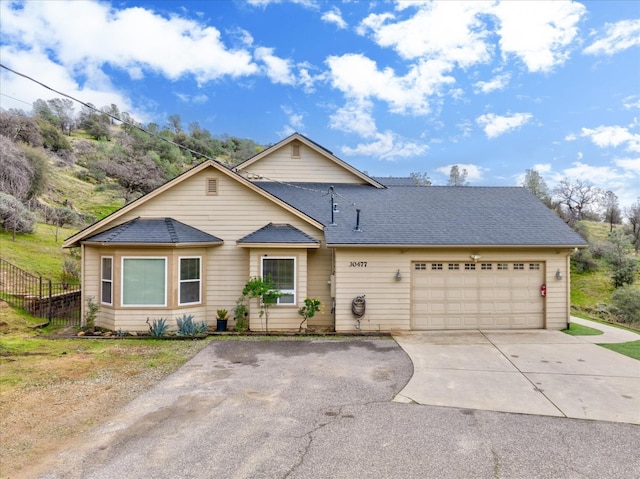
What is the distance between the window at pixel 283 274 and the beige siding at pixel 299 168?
19.6 feet

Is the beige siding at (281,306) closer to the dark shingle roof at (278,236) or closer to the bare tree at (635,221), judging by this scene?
the dark shingle roof at (278,236)

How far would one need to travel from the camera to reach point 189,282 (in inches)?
410

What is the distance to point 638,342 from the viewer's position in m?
9.38

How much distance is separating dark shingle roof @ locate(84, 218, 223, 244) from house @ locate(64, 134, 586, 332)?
49mm

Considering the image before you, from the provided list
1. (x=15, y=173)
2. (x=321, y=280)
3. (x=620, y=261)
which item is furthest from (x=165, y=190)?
(x=620, y=261)

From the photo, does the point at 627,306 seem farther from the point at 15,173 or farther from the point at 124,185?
the point at 124,185

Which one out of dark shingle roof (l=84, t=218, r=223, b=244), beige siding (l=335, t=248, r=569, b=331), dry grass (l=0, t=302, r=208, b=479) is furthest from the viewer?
beige siding (l=335, t=248, r=569, b=331)

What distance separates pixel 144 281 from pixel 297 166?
8.10m

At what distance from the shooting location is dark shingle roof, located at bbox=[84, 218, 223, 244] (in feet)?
32.3

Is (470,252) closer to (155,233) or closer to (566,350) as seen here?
(566,350)

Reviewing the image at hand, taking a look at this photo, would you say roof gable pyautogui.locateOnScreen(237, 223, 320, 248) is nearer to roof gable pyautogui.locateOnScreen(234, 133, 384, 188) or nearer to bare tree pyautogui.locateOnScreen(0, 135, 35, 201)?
roof gable pyautogui.locateOnScreen(234, 133, 384, 188)

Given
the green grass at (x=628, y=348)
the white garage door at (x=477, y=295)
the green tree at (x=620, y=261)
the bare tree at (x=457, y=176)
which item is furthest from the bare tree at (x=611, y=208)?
the green grass at (x=628, y=348)

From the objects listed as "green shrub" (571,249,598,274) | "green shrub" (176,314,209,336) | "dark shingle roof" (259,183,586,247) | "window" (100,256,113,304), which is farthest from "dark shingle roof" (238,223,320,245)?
"green shrub" (571,249,598,274)

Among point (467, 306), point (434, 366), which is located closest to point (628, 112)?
point (467, 306)
